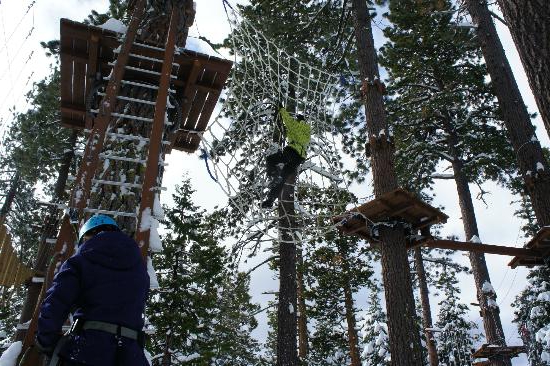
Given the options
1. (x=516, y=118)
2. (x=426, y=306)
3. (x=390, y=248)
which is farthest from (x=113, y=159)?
(x=426, y=306)

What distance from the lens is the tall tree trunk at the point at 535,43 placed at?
2.89m

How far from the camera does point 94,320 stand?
7.34 ft

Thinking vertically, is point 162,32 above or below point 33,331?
above

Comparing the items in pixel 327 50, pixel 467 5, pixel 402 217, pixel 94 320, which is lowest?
pixel 94 320

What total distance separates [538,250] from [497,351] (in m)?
3.76

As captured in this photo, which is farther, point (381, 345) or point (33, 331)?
point (381, 345)

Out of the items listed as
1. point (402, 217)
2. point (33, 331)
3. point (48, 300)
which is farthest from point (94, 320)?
point (402, 217)

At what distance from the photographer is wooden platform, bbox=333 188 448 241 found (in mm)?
5953

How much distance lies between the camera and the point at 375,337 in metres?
20.7

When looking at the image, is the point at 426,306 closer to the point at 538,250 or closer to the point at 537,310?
the point at 537,310

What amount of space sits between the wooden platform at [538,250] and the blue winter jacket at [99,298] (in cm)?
631

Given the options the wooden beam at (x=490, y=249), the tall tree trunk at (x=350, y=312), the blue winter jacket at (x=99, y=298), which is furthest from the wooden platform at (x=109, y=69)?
the tall tree trunk at (x=350, y=312)

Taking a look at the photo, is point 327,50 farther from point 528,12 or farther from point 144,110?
point 528,12

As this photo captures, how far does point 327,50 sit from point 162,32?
5.42m
